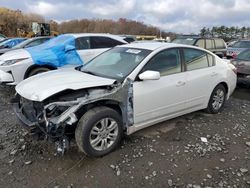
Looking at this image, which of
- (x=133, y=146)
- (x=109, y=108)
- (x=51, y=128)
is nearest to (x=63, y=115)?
(x=51, y=128)

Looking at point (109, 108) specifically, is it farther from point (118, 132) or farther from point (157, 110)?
point (157, 110)

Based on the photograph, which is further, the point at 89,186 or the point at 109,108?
the point at 109,108

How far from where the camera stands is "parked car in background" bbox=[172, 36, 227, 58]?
13540 mm

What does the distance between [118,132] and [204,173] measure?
1.28 meters

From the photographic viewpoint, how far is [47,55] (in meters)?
7.39

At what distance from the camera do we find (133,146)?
4207 millimetres

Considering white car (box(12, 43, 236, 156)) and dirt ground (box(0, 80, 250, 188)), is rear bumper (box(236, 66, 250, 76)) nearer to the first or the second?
white car (box(12, 43, 236, 156))

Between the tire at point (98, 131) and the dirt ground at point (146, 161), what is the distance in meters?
0.15

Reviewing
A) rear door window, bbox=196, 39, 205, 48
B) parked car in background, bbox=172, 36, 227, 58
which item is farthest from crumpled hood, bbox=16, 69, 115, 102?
rear door window, bbox=196, 39, 205, 48

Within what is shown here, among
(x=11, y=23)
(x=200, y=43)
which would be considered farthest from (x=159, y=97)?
(x=11, y=23)

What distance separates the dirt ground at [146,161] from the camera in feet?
11.0

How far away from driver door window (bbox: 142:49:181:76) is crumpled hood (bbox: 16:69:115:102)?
790mm

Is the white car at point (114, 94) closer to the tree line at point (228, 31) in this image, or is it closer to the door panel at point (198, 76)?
the door panel at point (198, 76)

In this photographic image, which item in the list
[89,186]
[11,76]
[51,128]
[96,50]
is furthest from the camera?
[96,50]
